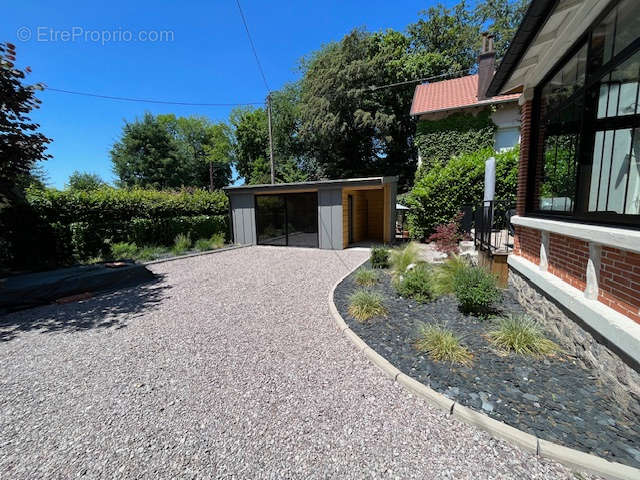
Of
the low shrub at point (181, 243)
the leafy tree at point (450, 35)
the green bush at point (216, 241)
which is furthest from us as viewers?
the leafy tree at point (450, 35)

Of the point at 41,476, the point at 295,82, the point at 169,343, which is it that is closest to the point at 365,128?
the point at 295,82

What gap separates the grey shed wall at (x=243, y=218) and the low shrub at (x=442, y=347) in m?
9.65

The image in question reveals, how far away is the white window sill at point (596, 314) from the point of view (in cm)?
195

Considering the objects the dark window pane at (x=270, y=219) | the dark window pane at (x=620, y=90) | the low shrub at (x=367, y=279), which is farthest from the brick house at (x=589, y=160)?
the dark window pane at (x=270, y=219)

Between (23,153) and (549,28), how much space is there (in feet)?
29.0

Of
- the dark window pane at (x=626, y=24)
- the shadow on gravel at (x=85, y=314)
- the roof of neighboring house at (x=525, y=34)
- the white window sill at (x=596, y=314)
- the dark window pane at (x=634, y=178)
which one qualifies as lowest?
the shadow on gravel at (x=85, y=314)

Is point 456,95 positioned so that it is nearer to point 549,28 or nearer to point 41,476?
point 549,28

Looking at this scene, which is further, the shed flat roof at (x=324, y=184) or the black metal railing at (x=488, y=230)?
the shed flat roof at (x=324, y=184)

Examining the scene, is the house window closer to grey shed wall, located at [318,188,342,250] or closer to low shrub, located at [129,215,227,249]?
grey shed wall, located at [318,188,342,250]

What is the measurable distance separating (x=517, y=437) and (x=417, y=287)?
2621 millimetres

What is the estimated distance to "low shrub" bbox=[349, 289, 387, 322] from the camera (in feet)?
12.5

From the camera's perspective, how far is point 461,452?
1754 mm

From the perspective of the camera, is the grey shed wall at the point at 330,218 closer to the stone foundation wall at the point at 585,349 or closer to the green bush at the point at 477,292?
the green bush at the point at 477,292

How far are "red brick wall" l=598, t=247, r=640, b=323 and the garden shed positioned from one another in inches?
271
